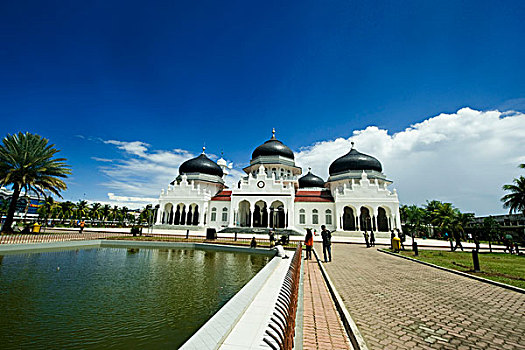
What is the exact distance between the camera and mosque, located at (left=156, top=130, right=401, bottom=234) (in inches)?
1372

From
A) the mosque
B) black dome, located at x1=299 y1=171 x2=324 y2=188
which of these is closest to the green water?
the mosque

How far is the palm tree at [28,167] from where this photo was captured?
21.0 meters

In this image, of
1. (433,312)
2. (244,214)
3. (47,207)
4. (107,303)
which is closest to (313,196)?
(244,214)

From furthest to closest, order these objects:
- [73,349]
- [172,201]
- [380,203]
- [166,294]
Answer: [172,201] → [380,203] → [166,294] → [73,349]

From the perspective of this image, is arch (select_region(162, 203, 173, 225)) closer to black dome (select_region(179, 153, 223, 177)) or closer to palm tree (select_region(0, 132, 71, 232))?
black dome (select_region(179, 153, 223, 177))

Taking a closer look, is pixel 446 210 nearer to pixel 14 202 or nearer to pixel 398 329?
pixel 398 329

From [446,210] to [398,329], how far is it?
40.2 m

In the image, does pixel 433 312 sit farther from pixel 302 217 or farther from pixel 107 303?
pixel 302 217

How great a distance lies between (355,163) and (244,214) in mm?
21111

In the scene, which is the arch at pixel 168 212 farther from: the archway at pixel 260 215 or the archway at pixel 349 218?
the archway at pixel 349 218

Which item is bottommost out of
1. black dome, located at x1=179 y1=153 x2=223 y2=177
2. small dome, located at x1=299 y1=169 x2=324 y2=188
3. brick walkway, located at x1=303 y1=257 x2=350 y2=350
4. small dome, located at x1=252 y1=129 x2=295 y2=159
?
brick walkway, located at x1=303 y1=257 x2=350 y2=350

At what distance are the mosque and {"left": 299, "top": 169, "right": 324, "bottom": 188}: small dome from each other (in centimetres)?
409

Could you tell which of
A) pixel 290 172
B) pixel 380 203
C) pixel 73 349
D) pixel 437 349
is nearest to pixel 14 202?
pixel 73 349

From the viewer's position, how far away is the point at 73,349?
3898mm
